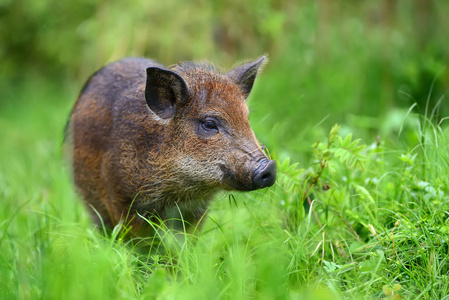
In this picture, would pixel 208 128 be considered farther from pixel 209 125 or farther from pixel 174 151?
pixel 174 151

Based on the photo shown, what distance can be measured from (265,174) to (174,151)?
817 mm

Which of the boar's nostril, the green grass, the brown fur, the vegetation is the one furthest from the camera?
the brown fur

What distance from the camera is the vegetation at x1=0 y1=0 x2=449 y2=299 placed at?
3.04m

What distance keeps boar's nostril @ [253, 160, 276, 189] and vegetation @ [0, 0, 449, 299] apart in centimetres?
23

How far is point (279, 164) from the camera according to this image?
3945 millimetres

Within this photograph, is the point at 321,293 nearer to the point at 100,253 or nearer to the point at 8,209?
the point at 100,253

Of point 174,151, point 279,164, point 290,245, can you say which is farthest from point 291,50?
point 290,245

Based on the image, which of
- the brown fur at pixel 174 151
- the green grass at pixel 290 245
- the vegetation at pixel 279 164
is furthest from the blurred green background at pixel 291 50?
the brown fur at pixel 174 151

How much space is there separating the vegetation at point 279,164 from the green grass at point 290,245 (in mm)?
15

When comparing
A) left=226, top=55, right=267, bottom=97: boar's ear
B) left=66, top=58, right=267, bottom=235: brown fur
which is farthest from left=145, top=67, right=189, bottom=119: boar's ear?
left=226, top=55, right=267, bottom=97: boar's ear

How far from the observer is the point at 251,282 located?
10.1 ft

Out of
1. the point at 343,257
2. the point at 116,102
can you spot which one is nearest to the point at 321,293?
the point at 343,257

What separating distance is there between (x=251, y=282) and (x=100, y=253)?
0.87 m

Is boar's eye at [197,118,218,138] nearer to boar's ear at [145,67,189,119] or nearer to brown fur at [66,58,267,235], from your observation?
brown fur at [66,58,267,235]
